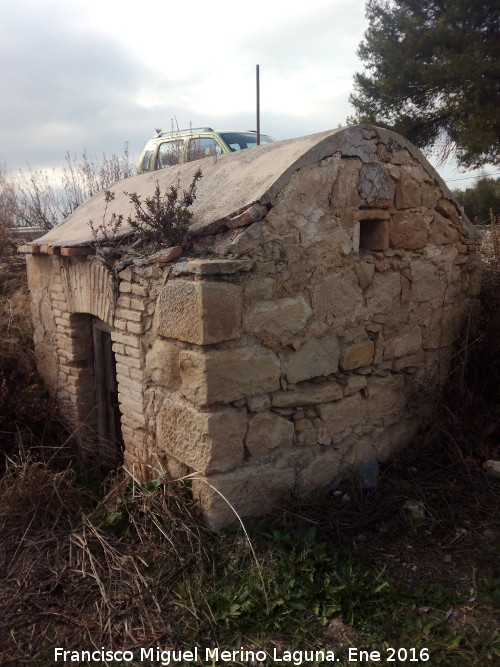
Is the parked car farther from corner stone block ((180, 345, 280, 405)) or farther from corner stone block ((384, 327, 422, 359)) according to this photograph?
corner stone block ((180, 345, 280, 405))

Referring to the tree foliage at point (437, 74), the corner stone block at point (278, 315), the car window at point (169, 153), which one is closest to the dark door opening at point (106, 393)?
the corner stone block at point (278, 315)

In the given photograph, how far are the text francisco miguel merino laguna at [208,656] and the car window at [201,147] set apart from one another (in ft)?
23.2

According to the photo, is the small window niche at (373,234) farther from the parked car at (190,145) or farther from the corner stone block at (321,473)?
the parked car at (190,145)

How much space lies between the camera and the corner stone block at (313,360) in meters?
3.16

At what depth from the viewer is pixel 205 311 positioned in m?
2.76

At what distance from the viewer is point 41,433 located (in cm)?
442

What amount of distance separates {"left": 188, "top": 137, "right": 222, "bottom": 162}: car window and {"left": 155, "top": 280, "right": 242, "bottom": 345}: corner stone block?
5733 millimetres

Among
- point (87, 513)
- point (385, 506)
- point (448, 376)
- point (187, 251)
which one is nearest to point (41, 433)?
point (87, 513)

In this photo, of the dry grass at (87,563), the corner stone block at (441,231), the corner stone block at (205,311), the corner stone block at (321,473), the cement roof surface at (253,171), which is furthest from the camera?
the corner stone block at (441,231)

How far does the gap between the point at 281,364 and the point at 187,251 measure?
2.93 ft

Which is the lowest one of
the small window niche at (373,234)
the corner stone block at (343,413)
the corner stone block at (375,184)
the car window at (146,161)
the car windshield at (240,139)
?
the corner stone block at (343,413)

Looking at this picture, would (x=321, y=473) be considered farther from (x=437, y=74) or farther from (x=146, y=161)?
(x=437, y=74)

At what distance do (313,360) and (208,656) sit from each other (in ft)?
5.49

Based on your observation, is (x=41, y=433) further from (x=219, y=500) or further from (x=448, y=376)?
(x=448, y=376)
